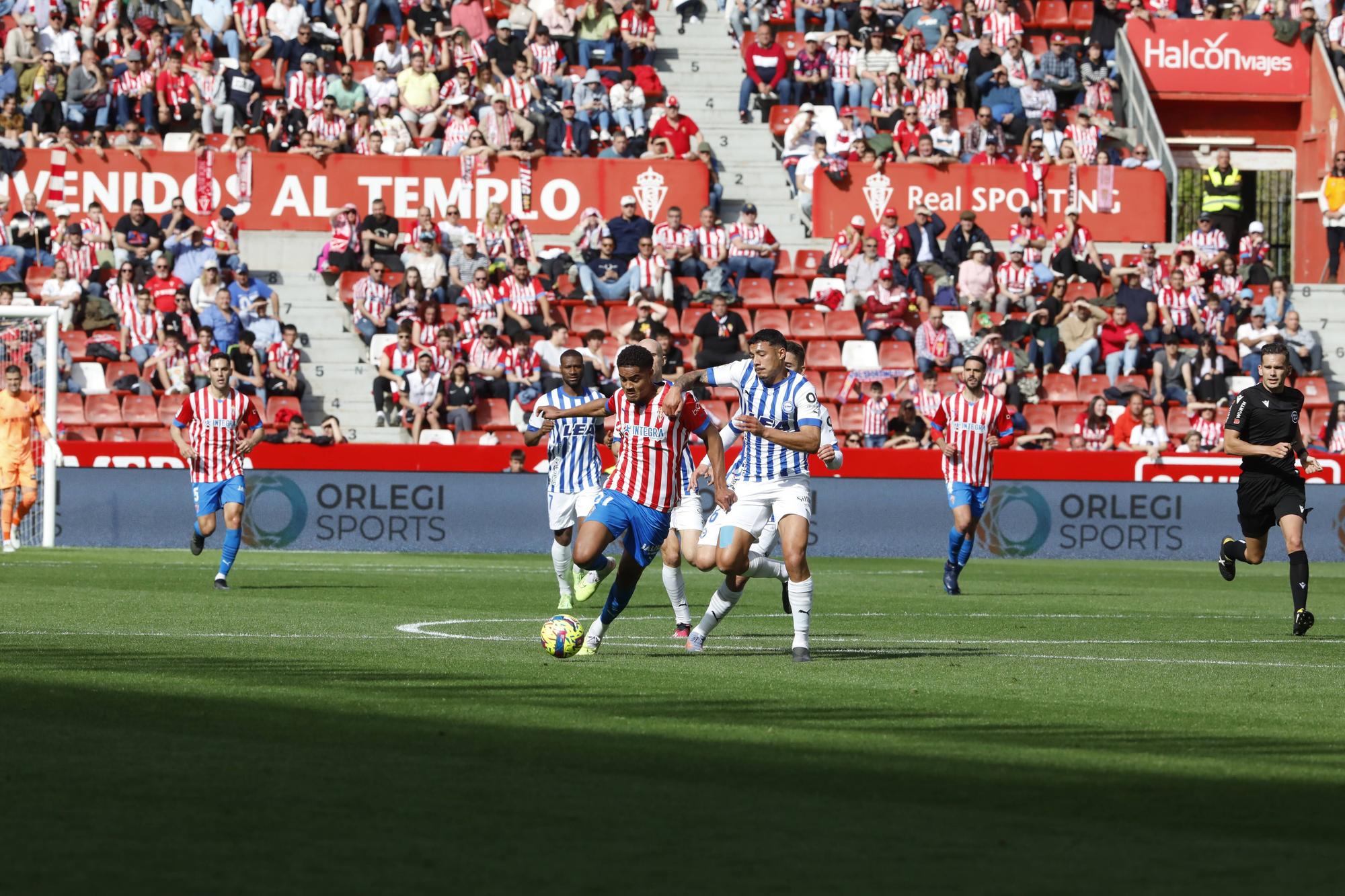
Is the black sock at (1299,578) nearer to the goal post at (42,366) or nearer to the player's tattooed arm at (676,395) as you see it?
the player's tattooed arm at (676,395)

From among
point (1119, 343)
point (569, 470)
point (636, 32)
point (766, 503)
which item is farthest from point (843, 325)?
point (766, 503)

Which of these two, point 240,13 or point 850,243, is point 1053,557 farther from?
point 240,13

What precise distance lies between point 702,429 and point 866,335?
1919 centimetres

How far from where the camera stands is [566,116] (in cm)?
3412

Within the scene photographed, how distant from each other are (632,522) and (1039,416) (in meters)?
19.1

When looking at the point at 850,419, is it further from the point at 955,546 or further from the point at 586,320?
the point at 955,546

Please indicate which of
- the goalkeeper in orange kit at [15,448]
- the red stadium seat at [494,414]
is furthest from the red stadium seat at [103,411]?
the red stadium seat at [494,414]

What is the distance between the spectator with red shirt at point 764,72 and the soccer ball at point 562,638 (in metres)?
24.1

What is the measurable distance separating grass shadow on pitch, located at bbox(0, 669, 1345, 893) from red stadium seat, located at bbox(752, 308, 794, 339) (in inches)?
887

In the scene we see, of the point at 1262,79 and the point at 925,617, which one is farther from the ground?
the point at 1262,79

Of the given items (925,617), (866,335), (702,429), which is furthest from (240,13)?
(702,429)

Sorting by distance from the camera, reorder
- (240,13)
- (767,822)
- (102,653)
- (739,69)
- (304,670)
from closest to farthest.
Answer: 1. (767,822)
2. (304,670)
3. (102,653)
4. (240,13)
5. (739,69)

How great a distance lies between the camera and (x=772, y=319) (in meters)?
31.7

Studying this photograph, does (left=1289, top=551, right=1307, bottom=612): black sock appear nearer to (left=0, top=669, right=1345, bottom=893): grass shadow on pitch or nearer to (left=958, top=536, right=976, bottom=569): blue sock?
(left=958, top=536, right=976, bottom=569): blue sock
